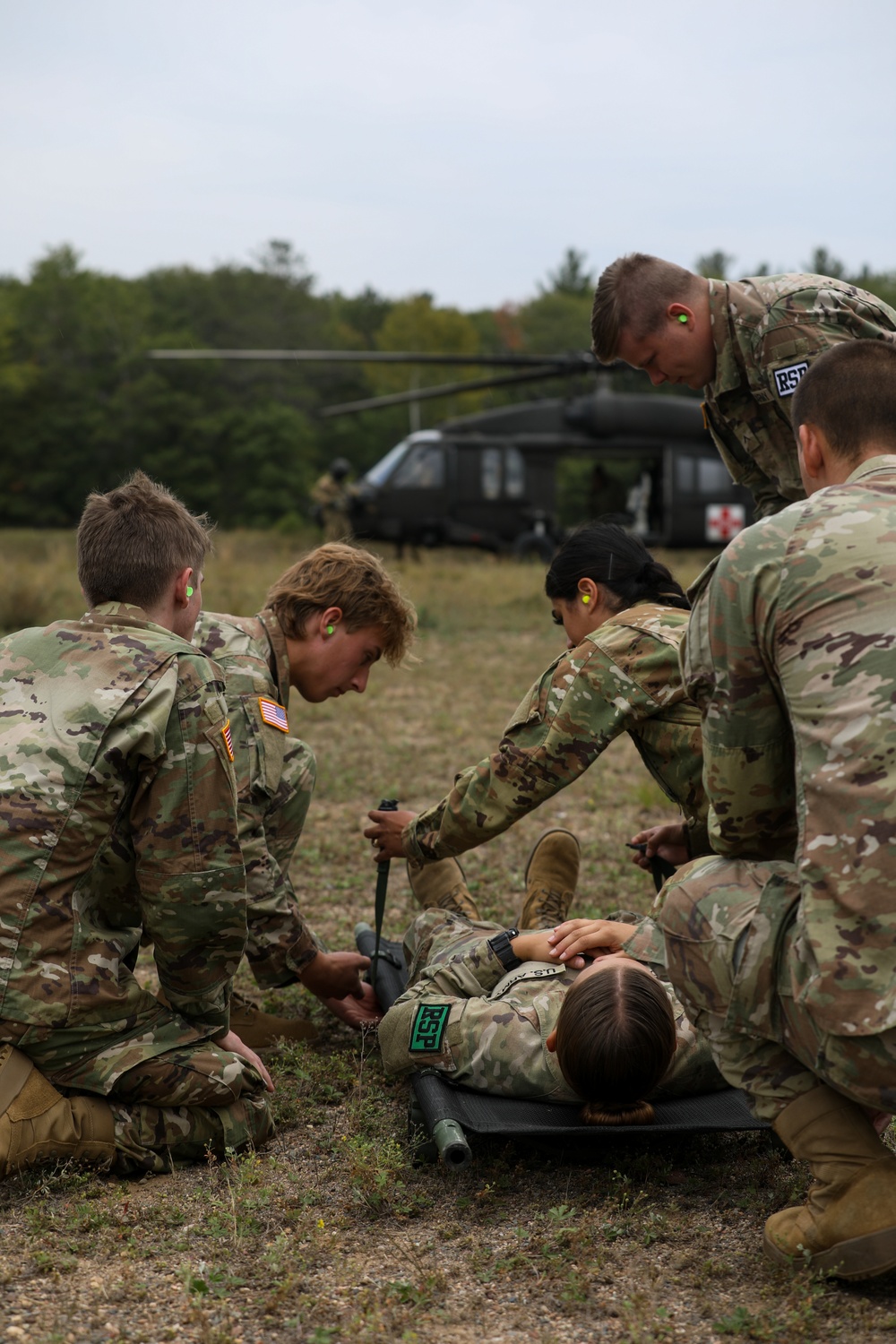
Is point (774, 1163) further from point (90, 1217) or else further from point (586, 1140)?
point (90, 1217)

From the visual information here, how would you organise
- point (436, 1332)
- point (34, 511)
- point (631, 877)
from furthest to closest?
point (34, 511), point (631, 877), point (436, 1332)

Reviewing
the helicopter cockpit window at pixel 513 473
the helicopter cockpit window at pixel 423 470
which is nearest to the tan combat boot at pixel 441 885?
the helicopter cockpit window at pixel 423 470

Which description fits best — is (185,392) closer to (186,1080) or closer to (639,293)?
(639,293)

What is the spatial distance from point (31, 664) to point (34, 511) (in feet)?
134

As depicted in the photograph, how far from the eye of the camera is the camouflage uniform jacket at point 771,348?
12.3 ft

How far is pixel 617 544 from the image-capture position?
362cm

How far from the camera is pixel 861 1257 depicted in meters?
2.13

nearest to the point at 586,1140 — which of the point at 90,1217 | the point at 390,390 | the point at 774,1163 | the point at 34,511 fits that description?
the point at 774,1163

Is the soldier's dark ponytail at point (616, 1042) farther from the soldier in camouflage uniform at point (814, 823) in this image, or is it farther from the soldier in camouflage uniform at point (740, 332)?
the soldier in camouflage uniform at point (740, 332)

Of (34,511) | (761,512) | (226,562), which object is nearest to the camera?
(761,512)

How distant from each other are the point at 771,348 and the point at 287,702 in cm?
177

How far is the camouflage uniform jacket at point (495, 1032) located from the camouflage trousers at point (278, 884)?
1.62 feet

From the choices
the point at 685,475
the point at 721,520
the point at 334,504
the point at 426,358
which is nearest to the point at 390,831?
the point at 426,358

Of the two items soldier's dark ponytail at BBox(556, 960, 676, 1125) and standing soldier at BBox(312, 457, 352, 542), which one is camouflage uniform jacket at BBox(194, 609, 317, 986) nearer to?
soldier's dark ponytail at BBox(556, 960, 676, 1125)
